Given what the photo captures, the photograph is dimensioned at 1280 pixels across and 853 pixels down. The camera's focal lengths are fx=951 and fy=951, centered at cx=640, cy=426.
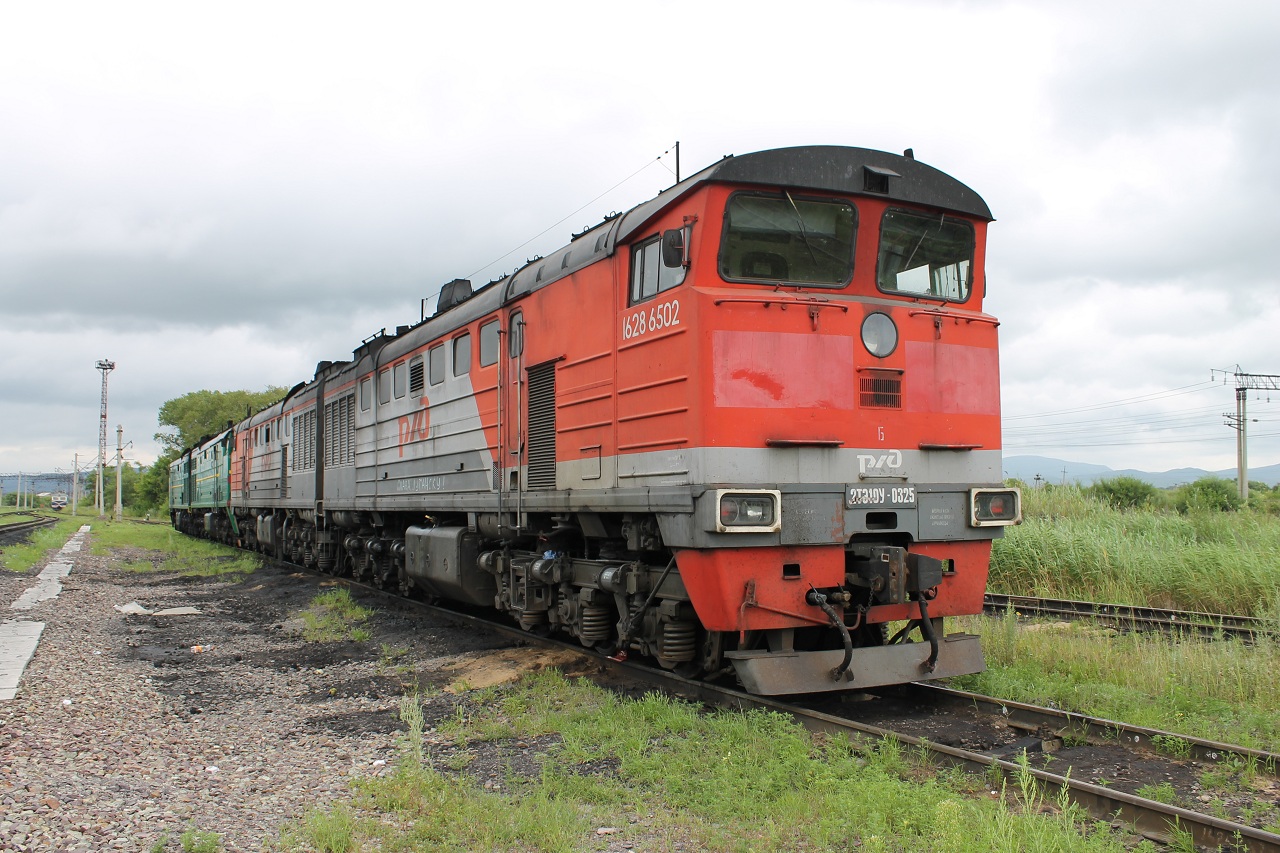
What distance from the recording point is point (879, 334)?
721 centimetres

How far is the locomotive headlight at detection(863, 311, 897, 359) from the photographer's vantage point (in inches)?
281

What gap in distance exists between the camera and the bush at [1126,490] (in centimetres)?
2967

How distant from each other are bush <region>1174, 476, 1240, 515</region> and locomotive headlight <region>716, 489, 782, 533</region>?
25.9m

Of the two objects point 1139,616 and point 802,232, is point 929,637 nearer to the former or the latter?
point 802,232

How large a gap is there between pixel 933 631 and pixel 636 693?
242 centimetres

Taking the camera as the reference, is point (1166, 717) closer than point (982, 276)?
Yes

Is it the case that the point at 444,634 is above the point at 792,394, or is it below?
below

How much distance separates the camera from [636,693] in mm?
7781

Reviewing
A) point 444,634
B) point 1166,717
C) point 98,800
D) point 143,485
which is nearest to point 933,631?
point 1166,717

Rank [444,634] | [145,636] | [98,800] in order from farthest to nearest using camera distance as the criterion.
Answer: [145,636]
[444,634]
[98,800]

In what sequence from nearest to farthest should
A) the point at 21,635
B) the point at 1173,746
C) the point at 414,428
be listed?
the point at 1173,746 → the point at 21,635 → the point at 414,428

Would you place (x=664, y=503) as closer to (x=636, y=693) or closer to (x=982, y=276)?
(x=636, y=693)

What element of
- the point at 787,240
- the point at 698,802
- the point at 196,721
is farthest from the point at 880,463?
the point at 196,721

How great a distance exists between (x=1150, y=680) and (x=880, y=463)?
2.66 metres
